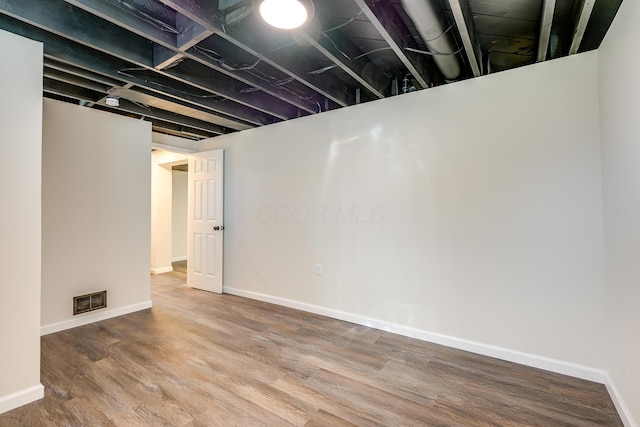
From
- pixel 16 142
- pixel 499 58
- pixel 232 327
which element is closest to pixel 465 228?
pixel 499 58

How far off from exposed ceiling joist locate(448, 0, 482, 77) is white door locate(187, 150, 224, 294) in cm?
329

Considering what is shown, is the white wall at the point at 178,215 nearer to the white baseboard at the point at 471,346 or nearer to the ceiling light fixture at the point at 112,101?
the ceiling light fixture at the point at 112,101

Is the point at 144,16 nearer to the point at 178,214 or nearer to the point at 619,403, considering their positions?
the point at 619,403

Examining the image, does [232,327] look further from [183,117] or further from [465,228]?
[183,117]

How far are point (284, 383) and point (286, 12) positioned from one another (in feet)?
7.71

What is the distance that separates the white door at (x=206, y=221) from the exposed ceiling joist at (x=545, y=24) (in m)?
3.69

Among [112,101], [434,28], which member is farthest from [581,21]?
[112,101]

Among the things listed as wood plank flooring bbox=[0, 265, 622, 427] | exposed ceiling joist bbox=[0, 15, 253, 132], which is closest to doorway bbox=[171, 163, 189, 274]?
wood plank flooring bbox=[0, 265, 622, 427]

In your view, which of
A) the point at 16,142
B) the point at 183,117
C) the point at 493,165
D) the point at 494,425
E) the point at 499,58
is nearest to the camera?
the point at 494,425

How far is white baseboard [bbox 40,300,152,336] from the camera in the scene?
2877 millimetres

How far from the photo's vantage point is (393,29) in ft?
6.53

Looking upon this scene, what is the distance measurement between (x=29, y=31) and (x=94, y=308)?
8.41 feet

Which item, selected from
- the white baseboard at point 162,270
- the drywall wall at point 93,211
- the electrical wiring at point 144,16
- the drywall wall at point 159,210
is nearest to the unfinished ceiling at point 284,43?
the electrical wiring at point 144,16

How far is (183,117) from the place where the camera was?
12.5 feet
